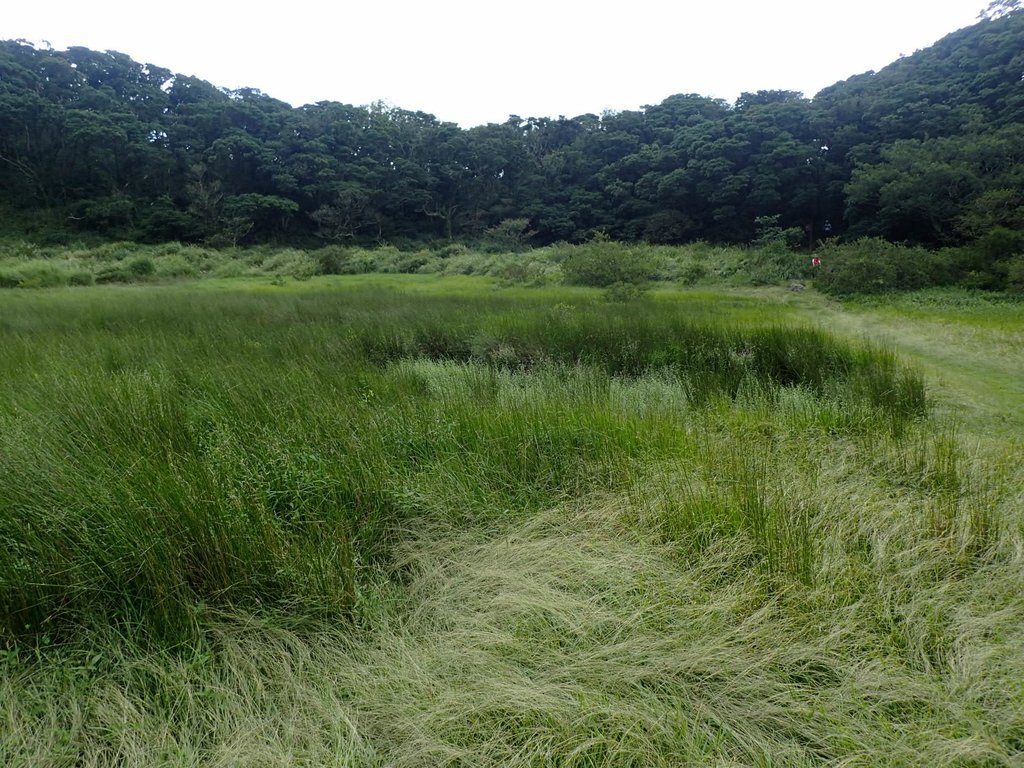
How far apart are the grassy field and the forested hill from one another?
28.4 metres

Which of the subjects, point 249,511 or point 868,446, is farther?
point 868,446

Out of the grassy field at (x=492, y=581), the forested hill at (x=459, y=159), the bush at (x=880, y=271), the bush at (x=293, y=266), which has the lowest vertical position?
the grassy field at (x=492, y=581)

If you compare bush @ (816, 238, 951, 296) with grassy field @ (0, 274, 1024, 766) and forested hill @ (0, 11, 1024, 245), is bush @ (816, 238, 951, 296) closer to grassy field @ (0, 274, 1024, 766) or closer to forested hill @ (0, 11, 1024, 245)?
grassy field @ (0, 274, 1024, 766)

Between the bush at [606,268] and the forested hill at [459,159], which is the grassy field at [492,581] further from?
the forested hill at [459,159]

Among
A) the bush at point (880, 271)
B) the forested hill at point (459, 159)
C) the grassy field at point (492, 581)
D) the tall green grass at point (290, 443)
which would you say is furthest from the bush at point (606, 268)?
the forested hill at point (459, 159)

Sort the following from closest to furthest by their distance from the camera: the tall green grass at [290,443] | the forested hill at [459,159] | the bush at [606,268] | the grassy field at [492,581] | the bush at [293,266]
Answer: the grassy field at [492,581] < the tall green grass at [290,443] < the bush at [606,268] < the bush at [293,266] < the forested hill at [459,159]

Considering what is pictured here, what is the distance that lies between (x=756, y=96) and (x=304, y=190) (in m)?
37.8

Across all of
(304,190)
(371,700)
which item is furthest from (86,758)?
(304,190)

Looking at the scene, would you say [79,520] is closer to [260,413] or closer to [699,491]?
[260,413]

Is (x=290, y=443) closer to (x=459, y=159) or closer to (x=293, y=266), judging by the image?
(x=293, y=266)

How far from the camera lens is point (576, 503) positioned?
107 inches

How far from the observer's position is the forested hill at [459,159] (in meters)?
30.0

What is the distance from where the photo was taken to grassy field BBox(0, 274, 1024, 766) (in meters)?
1.42

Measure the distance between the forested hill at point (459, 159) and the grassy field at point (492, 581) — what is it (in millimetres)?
28364
